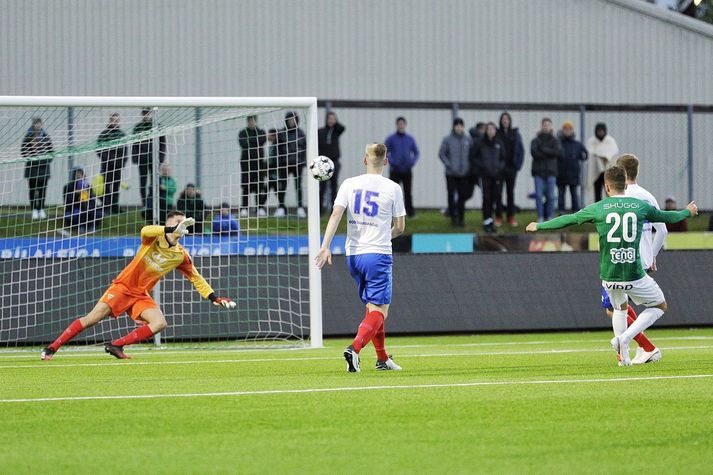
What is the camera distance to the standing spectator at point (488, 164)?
989 inches

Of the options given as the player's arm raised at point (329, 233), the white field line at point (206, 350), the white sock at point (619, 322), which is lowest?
the white field line at point (206, 350)

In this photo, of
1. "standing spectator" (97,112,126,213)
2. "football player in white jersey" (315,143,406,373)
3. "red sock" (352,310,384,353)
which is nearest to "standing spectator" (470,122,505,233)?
"standing spectator" (97,112,126,213)

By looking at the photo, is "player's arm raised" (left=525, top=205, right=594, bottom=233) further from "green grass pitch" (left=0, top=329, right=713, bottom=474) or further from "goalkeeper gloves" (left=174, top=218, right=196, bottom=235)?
"goalkeeper gloves" (left=174, top=218, right=196, bottom=235)

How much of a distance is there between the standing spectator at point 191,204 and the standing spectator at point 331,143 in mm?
4269

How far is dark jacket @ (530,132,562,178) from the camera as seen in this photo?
25.6 meters

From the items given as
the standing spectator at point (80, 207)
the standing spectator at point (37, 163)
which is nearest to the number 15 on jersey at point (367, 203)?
the standing spectator at point (37, 163)

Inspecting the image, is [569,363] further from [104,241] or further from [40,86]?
[40,86]

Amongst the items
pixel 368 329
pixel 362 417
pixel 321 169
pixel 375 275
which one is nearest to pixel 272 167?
pixel 321 169

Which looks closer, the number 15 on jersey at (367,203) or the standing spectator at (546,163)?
the number 15 on jersey at (367,203)

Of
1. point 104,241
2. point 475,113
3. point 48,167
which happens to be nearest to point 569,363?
point 104,241

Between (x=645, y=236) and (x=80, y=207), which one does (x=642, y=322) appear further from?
(x=80, y=207)

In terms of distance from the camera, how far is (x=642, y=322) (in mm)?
12297

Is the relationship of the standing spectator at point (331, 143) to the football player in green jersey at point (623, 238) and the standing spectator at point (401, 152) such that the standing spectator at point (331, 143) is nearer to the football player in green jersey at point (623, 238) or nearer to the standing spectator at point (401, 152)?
the standing spectator at point (401, 152)

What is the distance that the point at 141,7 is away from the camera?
3253 centimetres
